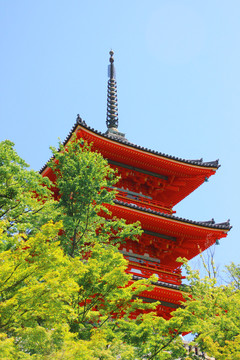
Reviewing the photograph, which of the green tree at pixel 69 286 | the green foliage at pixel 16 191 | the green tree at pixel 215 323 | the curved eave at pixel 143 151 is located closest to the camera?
the green tree at pixel 69 286

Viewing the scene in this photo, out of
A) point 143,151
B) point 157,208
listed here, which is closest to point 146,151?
point 143,151

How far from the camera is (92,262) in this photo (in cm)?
859

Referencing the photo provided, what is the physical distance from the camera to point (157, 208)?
61.3ft

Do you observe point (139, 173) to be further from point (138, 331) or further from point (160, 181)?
point (138, 331)

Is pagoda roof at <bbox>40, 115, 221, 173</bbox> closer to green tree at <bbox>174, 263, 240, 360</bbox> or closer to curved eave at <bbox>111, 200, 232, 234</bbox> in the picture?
curved eave at <bbox>111, 200, 232, 234</bbox>

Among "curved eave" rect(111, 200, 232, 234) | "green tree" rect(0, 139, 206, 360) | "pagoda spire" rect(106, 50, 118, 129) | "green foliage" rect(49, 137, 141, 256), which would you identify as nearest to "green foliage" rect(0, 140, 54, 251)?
"green tree" rect(0, 139, 206, 360)

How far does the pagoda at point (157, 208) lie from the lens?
16219 millimetres

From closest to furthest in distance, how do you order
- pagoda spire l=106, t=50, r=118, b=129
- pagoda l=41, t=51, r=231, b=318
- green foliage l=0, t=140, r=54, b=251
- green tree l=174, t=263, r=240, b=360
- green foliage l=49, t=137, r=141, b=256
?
green tree l=174, t=263, r=240, b=360 → green foliage l=49, t=137, r=141, b=256 → green foliage l=0, t=140, r=54, b=251 → pagoda l=41, t=51, r=231, b=318 → pagoda spire l=106, t=50, r=118, b=129

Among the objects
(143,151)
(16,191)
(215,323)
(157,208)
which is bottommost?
(215,323)

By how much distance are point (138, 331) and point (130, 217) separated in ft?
27.0

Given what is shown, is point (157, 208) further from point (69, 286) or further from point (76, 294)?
point (69, 286)

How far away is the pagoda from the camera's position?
53.2 feet

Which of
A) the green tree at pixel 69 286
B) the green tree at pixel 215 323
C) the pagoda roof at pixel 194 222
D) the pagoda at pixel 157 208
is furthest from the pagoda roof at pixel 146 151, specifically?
the green tree at pixel 215 323

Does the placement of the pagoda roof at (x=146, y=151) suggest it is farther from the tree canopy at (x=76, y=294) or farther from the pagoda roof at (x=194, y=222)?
the tree canopy at (x=76, y=294)
